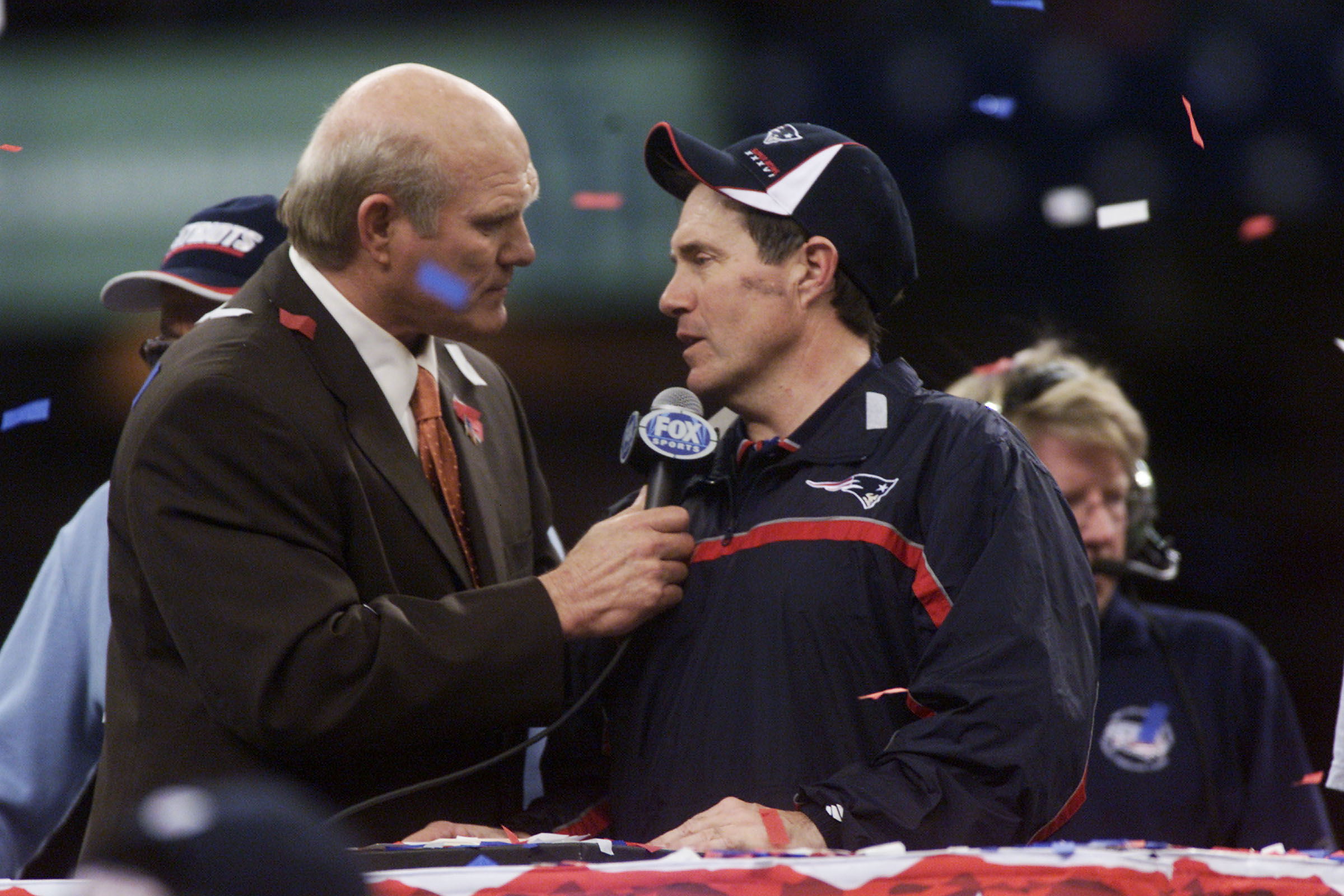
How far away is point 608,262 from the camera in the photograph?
480 cm

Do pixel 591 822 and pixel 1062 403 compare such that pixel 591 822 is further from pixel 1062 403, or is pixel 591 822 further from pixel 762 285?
pixel 1062 403

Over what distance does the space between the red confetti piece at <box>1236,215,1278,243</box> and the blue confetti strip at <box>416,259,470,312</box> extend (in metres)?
3.36

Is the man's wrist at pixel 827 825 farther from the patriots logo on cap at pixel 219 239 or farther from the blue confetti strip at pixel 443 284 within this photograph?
the patriots logo on cap at pixel 219 239

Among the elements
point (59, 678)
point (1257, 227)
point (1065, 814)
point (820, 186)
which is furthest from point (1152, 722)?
point (1257, 227)

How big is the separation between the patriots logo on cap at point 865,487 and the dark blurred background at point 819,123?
2784 mm

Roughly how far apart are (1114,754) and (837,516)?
1.40 m

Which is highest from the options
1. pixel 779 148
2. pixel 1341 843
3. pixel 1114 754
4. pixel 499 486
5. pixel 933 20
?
pixel 933 20

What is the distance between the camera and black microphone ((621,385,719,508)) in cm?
195

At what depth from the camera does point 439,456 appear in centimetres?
215

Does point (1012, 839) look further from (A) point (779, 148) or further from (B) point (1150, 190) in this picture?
(B) point (1150, 190)

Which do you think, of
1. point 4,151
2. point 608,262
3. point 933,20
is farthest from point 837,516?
point 4,151

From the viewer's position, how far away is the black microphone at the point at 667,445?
6.41 ft

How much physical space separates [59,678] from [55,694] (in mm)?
23

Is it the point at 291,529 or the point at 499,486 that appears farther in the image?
the point at 499,486
